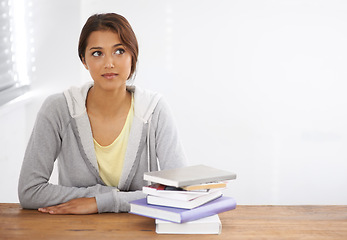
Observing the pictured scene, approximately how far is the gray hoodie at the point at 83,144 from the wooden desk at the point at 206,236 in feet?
0.70

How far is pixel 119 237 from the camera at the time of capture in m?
1.41

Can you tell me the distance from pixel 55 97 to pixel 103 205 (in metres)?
0.53

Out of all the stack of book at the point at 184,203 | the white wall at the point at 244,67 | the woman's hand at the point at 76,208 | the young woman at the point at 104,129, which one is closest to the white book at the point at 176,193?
the stack of book at the point at 184,203

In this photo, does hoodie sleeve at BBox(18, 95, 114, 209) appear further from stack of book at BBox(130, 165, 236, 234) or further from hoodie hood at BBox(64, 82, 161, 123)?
stack of book at BBox(130, 165, 236, 234)

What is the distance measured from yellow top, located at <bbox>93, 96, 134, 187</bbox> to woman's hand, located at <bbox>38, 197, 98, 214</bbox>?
295mm

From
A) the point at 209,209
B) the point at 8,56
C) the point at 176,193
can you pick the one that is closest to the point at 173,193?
the point at 176,193

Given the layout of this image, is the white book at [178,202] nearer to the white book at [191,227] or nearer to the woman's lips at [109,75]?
the white book at [191,227]

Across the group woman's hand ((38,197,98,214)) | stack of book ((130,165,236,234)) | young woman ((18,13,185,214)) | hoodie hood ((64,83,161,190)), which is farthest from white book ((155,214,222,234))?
hoodie hood ((64,83,161,190))

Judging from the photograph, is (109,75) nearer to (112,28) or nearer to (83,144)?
(112,28)

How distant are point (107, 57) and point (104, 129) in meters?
0.29

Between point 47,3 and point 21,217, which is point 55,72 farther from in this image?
point 21,217

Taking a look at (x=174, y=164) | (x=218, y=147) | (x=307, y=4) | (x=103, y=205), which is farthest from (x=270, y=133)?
(x=103, y=205)

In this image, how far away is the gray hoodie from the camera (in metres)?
1.89

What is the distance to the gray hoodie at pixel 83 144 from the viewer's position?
189cm
